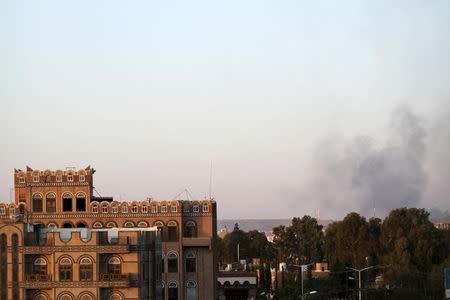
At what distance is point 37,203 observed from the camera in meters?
109

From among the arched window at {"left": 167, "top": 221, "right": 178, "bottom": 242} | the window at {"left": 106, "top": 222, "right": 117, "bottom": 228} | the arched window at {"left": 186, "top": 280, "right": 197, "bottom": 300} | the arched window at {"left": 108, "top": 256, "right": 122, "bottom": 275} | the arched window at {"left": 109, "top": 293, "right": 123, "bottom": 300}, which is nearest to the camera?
the arched window at {"left": 109, "top": 293, "right": 123, "bottom": 300}

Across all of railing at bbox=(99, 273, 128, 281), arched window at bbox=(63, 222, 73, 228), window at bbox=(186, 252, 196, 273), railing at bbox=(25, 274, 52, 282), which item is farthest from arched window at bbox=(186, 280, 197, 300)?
railing at bbox=(25, 274, 52, 282)

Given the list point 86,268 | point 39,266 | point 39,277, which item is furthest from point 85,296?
point 39,266

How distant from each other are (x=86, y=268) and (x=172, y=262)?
31504 mm

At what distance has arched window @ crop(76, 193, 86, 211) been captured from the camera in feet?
359

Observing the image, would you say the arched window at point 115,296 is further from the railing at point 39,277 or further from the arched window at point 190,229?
the arched window at point 190,229

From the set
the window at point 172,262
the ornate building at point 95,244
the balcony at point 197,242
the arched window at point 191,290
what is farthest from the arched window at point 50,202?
the arched window at point 191,290

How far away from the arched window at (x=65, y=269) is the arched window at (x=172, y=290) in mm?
31000

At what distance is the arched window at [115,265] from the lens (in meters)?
79.5

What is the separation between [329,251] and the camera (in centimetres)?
16812

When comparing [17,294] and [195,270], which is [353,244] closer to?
[195,270]

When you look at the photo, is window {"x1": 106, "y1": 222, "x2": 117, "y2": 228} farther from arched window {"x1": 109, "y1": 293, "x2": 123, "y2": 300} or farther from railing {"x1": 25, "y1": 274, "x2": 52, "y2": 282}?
railing {"x1": 25, "y1": 274, "x2": 52, "y2": 282}

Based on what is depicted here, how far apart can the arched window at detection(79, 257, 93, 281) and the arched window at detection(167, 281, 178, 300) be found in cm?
3070

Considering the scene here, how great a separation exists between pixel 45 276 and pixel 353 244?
8827 centimetres
